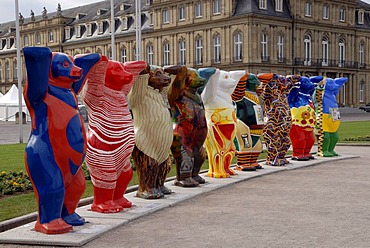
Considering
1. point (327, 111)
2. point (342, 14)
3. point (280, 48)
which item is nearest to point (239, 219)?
point (327, 111)

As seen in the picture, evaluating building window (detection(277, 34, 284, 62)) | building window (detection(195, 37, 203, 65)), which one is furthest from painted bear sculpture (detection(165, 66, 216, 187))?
building window (detection(195, 37, 203, 65))

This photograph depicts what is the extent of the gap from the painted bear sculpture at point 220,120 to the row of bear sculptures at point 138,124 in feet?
0.06

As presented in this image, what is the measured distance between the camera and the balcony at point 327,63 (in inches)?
2242

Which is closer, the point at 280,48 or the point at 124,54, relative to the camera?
the point at 280,48

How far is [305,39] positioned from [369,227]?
52.1 m

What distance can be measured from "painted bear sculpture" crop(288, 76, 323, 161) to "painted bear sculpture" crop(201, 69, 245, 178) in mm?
3471

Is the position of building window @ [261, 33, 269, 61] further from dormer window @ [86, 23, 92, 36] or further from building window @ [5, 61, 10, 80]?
building window @ [5, 61, 10, 80]

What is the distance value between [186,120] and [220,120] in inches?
57.7

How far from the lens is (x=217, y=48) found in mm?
55781

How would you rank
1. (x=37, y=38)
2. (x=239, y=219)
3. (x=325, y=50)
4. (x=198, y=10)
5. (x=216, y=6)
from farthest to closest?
(x=37, y=38) < (x=325, y=50) < (x=198, y=10) < (x=216, y=6) < (x=239, y=219)

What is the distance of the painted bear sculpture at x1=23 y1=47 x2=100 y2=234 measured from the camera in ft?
22.0

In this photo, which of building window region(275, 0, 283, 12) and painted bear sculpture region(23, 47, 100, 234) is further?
building window region(275, 0, 283, 12)

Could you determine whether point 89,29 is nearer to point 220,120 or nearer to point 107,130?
point 220,120

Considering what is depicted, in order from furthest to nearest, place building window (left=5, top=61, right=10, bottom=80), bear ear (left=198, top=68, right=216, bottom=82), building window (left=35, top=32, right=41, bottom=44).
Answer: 1. building window (left=5, top=61, right=10, bottom=80)
2. building window (left=35, top=32, right=41, bottom=44)
3. bear ear (left=198, top=68, right=216, bottom=82)
